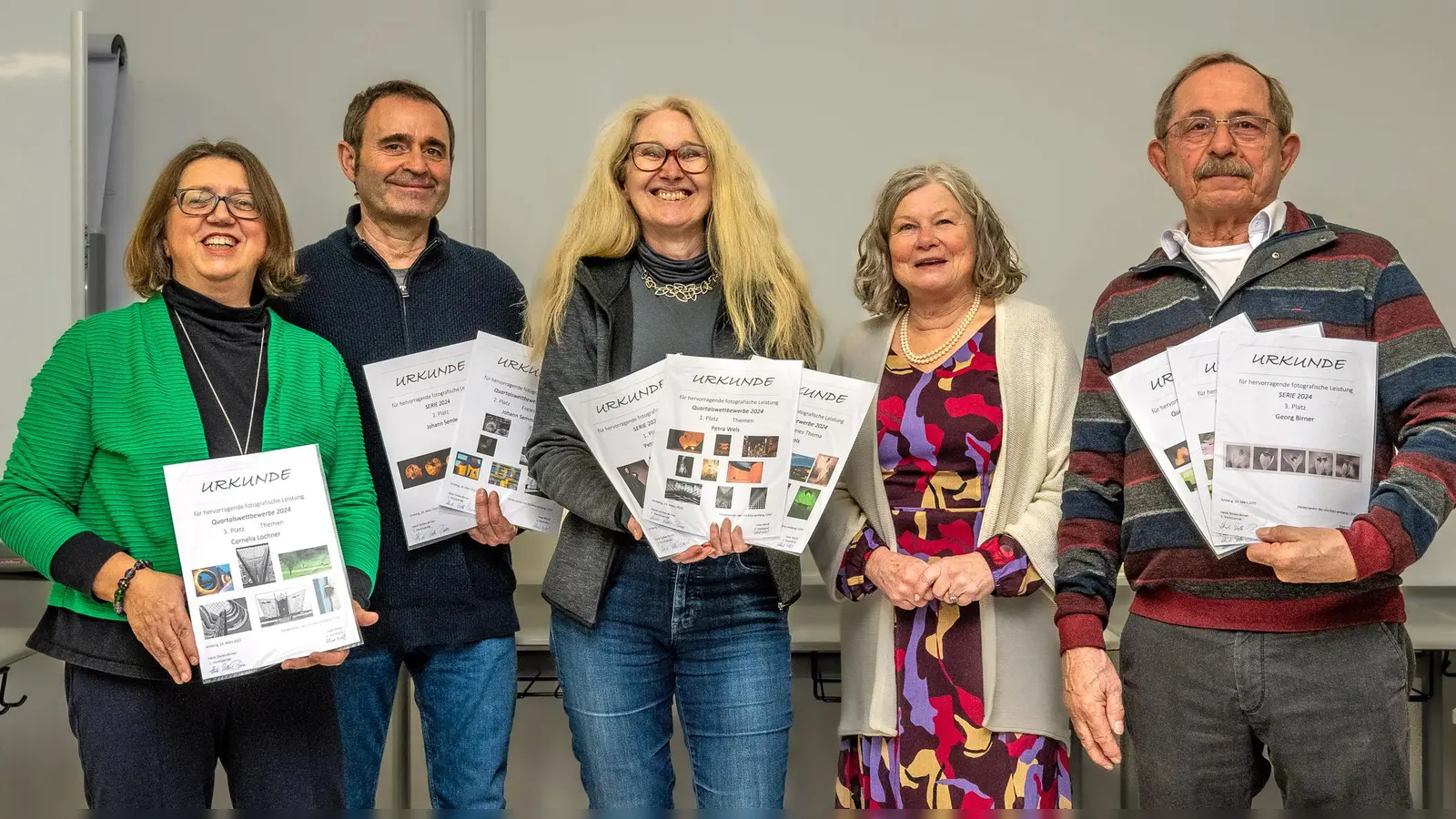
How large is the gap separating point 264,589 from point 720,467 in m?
0.73

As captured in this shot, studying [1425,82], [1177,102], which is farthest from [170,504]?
[1425,82]

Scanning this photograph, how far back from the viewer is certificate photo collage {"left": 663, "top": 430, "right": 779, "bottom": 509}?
1.95m

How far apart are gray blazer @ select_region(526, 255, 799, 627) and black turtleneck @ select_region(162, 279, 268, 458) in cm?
49

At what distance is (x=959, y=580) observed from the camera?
2.05 m

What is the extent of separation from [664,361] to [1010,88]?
73.1 inches

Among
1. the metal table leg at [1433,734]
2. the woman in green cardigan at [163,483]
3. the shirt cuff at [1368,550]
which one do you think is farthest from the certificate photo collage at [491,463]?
the metal table leg at [1433,734]

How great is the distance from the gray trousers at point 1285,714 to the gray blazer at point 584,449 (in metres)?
0.67

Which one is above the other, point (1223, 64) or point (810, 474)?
point (1223, 64)

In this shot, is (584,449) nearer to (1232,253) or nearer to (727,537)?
(727,537)

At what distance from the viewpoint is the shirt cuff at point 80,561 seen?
5.61 ft

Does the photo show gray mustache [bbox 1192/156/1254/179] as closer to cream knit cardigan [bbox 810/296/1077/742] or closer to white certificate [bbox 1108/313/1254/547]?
white certificate [bbox 1108/313/1254/547]

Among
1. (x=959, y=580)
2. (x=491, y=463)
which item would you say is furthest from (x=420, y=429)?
(x=959, y=580)

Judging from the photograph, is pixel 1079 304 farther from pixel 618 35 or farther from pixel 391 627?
pixel 391 627

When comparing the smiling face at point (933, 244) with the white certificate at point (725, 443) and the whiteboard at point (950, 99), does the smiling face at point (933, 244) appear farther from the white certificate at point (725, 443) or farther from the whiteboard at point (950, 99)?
the whiteboard at point (950, 99)
